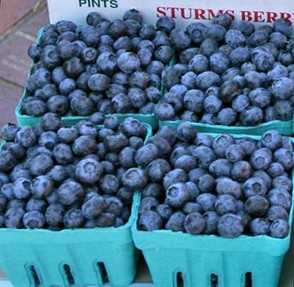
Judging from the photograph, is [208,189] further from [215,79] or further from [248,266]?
[215,79]

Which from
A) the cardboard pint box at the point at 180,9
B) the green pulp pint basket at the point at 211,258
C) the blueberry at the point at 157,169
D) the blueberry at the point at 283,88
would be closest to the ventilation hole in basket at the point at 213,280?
the green pulp pint basket at the point at 211,258

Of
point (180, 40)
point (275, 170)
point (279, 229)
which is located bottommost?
point (279, 229)

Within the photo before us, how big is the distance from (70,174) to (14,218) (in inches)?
6.9

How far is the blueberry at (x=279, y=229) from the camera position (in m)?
1.41

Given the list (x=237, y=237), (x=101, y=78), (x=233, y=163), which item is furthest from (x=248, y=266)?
(x=101, y=78)

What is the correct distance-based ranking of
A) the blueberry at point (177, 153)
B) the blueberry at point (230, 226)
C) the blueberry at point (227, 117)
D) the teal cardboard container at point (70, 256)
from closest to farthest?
the blueberry at point (230, 226) < the teal cardboard container at point (70, 256) < the blueberry at point (177, 153) < the blueberry at point (227, 117)

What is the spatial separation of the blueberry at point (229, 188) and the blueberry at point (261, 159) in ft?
0.27

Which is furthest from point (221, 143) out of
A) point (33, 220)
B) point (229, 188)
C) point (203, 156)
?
point (33, 220)

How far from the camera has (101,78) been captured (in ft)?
6.00

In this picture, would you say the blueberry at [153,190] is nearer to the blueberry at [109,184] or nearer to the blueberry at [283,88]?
the blueberry at [109,184]

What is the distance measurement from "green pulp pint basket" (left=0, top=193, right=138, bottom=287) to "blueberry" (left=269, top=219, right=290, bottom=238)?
30cm

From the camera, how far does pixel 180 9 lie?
2051 millimetres

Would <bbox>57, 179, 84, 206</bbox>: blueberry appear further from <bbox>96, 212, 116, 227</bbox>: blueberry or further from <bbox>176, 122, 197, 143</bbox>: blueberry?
<bbox>176, 122, 197, 143</bbox>: blueberry

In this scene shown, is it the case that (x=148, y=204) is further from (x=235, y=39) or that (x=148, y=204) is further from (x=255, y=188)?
(x=235, y=39)
